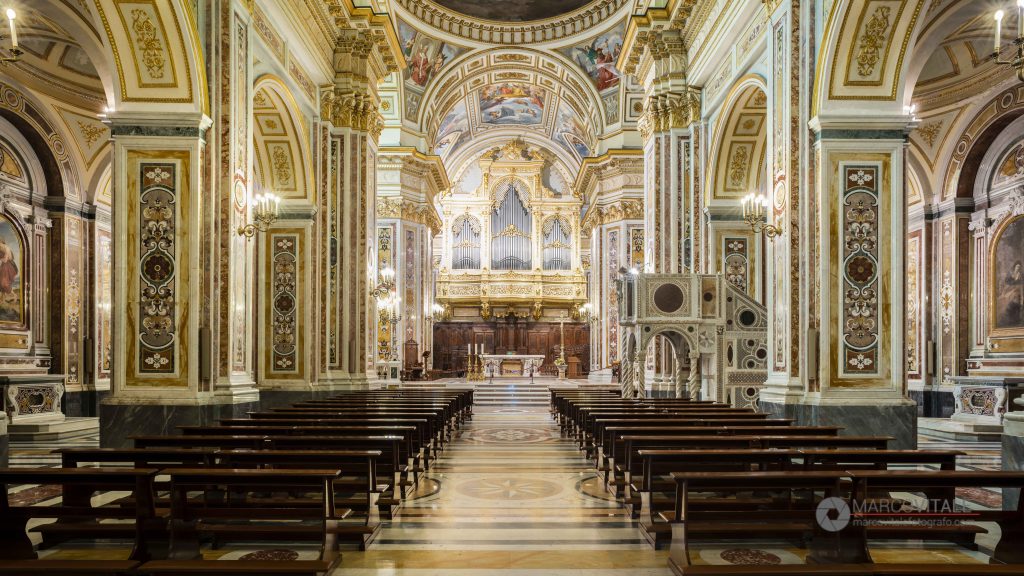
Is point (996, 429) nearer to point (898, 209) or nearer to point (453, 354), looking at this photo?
point (898, 209)

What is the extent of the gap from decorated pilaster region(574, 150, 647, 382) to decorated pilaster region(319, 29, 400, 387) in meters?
12.0

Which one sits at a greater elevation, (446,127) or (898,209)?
(446,127)

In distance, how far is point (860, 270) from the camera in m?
9.34

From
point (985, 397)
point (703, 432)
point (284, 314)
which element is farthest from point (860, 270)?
point (284, 314)

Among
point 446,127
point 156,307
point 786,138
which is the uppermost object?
point 446,127

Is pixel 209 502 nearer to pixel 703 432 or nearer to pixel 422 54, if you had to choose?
pixel 703 432

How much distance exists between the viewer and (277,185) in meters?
14.5

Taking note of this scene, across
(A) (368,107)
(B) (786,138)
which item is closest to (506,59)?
(A) (368,107)

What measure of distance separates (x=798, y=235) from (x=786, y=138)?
1.29 meters

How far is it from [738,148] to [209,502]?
1186 centimetres

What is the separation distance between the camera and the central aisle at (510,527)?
4910 millimetres

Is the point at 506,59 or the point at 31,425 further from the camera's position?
the point at 506,59

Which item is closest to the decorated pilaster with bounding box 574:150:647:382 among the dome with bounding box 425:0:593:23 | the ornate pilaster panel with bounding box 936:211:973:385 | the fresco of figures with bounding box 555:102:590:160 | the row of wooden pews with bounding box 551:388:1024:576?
the fresco of figures with bounding box 555:102:590:160

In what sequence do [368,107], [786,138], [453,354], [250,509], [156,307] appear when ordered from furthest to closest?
[453,354] < [368,107] < [786,138] < [156,307] < [250,509]
